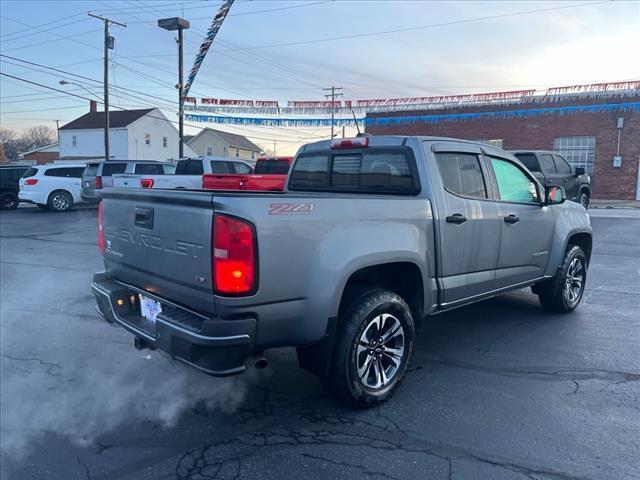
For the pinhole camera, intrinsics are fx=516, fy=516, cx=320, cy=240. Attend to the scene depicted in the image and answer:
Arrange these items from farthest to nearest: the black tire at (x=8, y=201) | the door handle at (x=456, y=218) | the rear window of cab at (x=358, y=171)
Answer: the black tire at (x=8, y=201) → the rear window of cab at (x=358, y=171) → the door handle at (x=456, y=218)

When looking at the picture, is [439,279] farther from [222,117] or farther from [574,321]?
[222,117]

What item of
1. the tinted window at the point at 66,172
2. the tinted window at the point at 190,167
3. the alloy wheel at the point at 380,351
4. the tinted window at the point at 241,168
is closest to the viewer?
the alloy wheel at the point at 380,351

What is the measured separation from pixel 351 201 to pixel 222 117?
22709 mm

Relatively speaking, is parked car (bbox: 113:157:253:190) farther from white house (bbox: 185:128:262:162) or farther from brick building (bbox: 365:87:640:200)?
white house (bbox: 185:128:262:162)

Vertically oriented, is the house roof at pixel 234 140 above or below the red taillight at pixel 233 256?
above

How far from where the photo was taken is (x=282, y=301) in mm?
3086

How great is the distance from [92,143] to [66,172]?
33227 mm

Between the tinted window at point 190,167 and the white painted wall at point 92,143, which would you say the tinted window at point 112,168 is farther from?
the white painted wall at point 92,143

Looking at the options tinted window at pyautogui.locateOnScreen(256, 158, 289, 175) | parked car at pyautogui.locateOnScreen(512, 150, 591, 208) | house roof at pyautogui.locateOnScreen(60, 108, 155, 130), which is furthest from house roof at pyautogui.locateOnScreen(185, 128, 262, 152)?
parked car at pyautogui.locateOnScreen(512, 150, 591, 208)

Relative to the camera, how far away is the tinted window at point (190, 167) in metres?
16.1

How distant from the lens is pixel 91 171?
18016 millimetres

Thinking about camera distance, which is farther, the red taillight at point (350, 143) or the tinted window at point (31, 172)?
the tinted window at point (31, 172)

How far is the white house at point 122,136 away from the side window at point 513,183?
4608 cm

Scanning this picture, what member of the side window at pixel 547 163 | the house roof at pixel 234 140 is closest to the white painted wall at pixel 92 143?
the house roof at pixel 234 140
